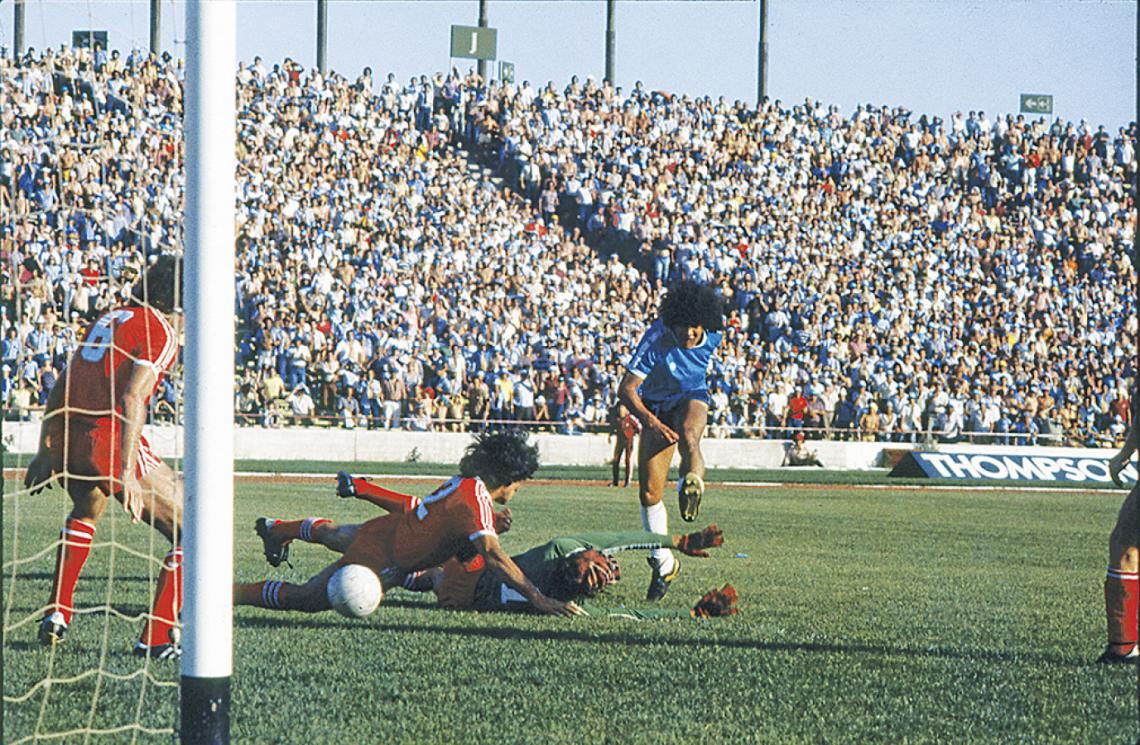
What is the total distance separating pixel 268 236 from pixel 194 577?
22.3 meters

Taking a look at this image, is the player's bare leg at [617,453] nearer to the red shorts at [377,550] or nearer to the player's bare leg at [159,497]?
the red shorts at [377,550]

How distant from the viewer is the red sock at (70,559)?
267 inches

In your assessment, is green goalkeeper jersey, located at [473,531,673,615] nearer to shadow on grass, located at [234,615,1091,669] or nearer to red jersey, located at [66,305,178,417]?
shadow on grass, located at [234,615,1091,669]

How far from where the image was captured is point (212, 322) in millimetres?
4031

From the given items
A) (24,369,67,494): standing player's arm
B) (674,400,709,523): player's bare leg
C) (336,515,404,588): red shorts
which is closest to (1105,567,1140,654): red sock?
(674,400,709,523): player's bare leg

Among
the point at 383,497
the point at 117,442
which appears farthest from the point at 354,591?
the point at 383,497

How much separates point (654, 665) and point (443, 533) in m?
1.25

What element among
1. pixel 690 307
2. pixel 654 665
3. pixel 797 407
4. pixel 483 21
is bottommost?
pixel 797 407

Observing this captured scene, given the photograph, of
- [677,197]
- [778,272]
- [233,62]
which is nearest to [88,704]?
[233,62]

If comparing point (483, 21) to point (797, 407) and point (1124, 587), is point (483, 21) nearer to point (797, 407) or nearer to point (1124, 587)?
point (797, 407)

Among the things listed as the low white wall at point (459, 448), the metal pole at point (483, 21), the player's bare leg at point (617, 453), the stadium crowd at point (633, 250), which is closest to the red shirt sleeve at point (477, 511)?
the stadium crowd at point (633, 250)

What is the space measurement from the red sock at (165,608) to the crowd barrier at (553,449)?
17.3 meters

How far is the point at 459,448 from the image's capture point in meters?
25.1

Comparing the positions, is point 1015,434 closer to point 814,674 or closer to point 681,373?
point 681,373
